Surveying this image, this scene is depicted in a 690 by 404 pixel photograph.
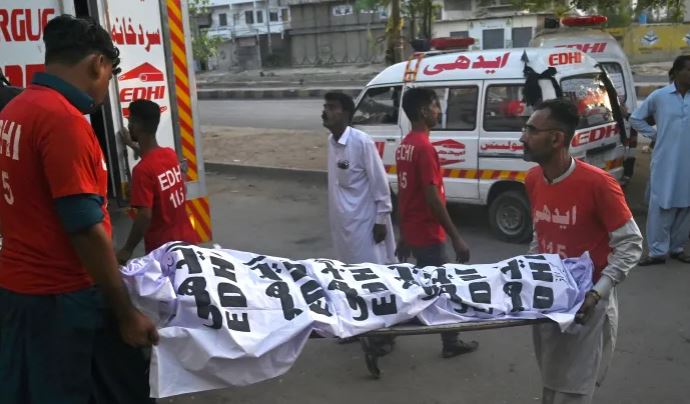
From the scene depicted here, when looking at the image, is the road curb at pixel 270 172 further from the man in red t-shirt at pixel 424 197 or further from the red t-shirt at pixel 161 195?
the red t-shirt at pixel 161 195

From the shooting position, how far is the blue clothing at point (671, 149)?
6.02 metres

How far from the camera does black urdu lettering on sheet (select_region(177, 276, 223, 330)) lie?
8.59ft

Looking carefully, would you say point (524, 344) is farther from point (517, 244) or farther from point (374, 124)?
point (374, 124)

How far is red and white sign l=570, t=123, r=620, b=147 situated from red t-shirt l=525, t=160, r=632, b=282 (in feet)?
12.9

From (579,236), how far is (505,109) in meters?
4.23

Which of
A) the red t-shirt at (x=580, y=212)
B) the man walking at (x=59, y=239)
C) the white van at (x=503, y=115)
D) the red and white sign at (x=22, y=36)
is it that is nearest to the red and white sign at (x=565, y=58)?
the white van at (x=503, y=115)

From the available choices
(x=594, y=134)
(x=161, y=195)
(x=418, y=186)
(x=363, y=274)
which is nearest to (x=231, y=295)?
(x=363, y=274)

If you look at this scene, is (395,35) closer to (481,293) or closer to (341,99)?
(341,99)

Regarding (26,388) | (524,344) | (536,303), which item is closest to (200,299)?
(26,388)

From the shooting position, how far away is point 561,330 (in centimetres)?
278

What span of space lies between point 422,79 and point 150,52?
3992 mm

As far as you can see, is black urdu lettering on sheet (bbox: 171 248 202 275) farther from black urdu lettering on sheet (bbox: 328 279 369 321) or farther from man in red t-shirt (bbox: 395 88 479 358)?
man in red t-shirt (bbox: 395 88 479 358)

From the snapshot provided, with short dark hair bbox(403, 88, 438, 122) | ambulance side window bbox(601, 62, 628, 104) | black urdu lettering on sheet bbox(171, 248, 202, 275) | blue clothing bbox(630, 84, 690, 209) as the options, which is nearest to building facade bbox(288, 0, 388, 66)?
A: ambulance side window bbox(601, 62, 628, 104)

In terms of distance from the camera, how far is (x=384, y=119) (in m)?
7.96
